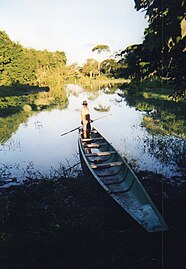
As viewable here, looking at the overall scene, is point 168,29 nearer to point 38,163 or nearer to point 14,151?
point 38,163

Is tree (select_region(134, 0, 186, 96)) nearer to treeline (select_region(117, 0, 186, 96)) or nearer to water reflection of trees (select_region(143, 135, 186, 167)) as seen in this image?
treeline (select_region(117, 0, 186, 96))

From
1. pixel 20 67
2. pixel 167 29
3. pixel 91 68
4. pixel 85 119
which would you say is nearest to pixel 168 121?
pixel 85 119

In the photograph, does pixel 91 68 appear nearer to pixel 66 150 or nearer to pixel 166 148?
pixel 66 150

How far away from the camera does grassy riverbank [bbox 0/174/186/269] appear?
5648mm

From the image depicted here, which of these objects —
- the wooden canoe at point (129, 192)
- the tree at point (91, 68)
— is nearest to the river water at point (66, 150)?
the wooden canoe at point (129, 192)

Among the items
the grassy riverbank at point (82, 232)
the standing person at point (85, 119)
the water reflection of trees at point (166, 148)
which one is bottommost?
the grassy riverbank at point (82, 232)

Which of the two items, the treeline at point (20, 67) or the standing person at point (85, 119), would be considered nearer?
the standing person at point (85, 119)

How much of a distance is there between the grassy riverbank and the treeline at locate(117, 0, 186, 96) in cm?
373

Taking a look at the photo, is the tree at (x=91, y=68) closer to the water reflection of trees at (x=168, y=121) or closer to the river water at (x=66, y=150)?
the water reflection of trees at (x=168, y=121)

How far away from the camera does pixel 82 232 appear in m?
6.62

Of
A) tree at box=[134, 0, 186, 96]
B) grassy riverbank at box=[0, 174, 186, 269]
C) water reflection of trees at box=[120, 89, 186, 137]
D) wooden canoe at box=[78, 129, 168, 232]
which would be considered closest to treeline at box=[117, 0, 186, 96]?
tree at box=[134, 0, 186, 96]

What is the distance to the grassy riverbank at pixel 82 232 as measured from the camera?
565 centimetres

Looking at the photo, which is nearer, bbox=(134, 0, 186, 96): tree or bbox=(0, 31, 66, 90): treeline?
bbox=(134, 0, 186, 96): tree

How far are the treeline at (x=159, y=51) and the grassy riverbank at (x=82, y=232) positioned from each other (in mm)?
3727
